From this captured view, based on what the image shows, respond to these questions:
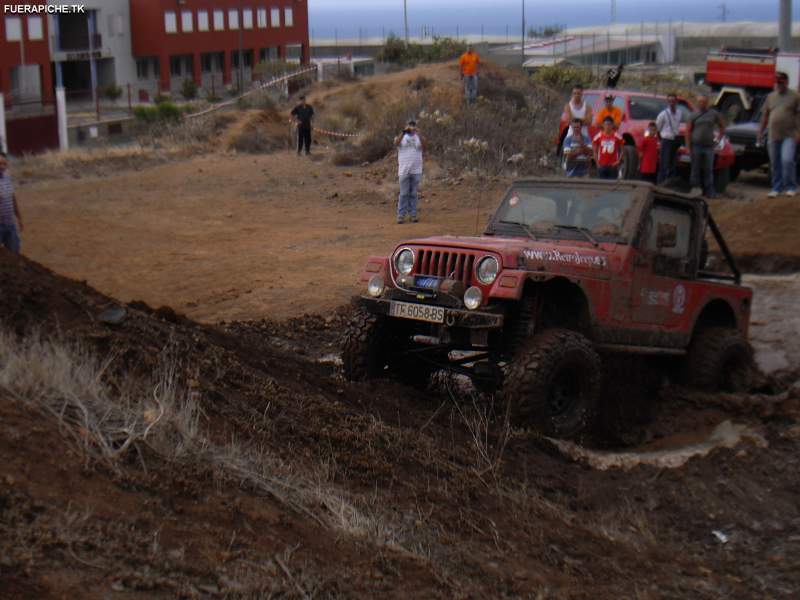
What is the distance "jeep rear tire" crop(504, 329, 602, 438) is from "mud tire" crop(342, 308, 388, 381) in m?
1.28

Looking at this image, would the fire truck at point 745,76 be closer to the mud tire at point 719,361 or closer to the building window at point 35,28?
the mud tire at point 719,361

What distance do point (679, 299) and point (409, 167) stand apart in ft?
31.2

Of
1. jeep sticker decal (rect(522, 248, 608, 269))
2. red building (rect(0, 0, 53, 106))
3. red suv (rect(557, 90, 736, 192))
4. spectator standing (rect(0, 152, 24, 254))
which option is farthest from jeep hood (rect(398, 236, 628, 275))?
red building (rect(0, 0, 53, 106))

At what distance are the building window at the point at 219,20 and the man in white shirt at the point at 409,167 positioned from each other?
162 ft

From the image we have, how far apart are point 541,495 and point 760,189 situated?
51.8 ft

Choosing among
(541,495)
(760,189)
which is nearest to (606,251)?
(541,495)

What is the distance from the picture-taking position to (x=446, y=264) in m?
8.28

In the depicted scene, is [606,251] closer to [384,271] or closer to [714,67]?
[384,271]

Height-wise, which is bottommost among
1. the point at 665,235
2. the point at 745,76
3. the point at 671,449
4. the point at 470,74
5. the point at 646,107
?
the point at 671,449

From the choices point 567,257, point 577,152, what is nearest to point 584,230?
point 567,257

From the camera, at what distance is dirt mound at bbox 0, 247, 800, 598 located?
468 cm

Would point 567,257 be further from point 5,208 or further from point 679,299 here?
point 5,208

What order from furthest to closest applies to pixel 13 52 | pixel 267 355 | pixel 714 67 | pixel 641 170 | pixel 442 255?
pixel 13 52 → pixel 714 67 → pixel 641 170 → pixel 267 355 → pixel 442 255

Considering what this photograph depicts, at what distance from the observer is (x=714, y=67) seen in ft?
82.3
